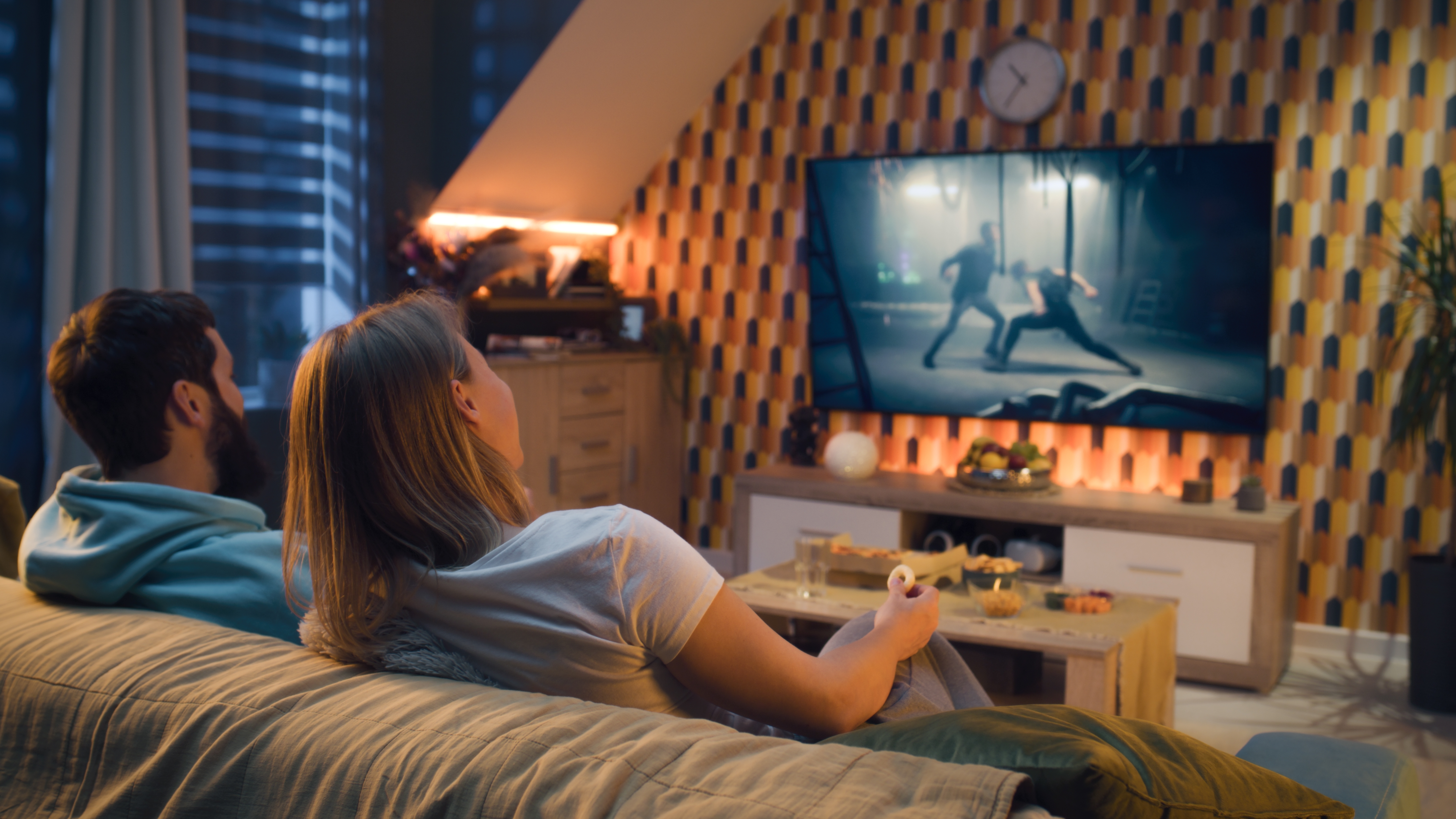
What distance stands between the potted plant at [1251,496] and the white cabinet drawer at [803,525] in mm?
1132

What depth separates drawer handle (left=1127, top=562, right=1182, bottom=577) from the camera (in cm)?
369

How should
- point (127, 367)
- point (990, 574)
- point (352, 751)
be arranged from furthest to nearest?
point (990, 574) < point (127, 367) < point (352, 751)

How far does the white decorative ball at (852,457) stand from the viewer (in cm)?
438

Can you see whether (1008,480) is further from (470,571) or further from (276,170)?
(470,571)

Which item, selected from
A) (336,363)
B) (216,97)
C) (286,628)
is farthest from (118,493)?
(216,97)

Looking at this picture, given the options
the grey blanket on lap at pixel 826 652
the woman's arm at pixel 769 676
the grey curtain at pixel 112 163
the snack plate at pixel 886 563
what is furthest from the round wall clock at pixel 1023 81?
the woman's arm at pixel 769 676

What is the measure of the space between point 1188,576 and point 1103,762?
3.11m

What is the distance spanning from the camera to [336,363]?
113cm

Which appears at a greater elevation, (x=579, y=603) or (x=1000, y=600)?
(x=579, y=603)

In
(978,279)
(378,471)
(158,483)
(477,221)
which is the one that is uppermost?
(477,221)

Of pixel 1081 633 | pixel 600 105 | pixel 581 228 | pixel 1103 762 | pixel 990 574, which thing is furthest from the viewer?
pixel 581 228

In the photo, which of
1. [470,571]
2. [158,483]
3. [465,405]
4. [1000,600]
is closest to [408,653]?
[470,571]

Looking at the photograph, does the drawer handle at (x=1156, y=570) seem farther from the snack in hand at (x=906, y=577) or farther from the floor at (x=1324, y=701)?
the snack in hand at (x=906, y=577)

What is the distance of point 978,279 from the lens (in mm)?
4387
